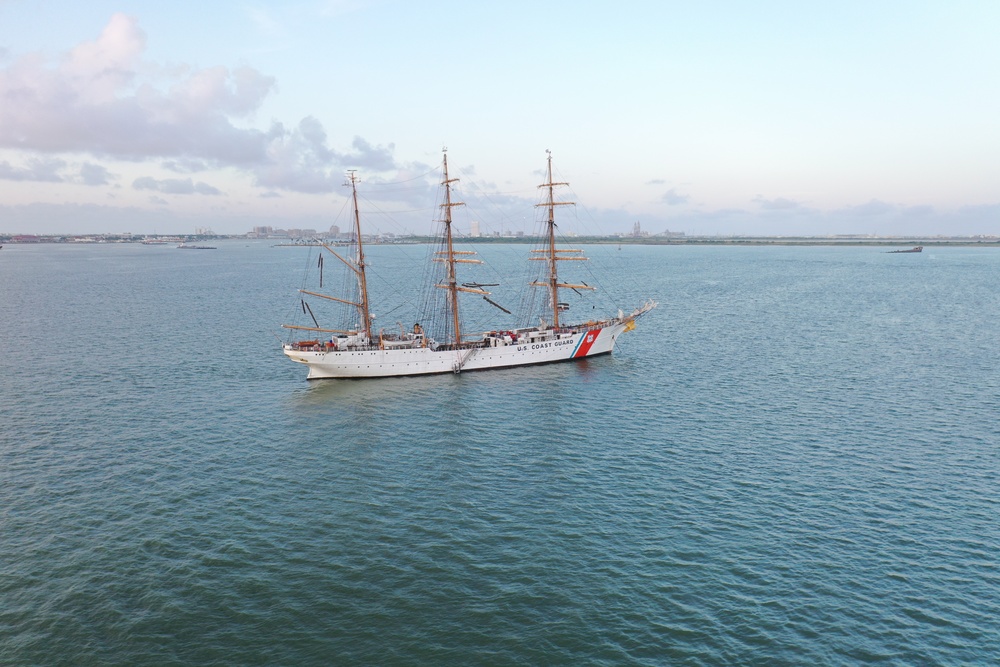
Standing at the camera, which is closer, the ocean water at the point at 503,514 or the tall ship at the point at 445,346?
the ocean water at the point at 503,514

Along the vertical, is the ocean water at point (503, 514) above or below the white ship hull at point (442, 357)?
below

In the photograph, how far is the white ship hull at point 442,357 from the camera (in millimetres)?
67312

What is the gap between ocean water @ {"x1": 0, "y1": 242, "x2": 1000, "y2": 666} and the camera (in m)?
25.9

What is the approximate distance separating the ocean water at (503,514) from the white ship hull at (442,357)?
94.8 inches

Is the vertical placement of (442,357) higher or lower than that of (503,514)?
higher

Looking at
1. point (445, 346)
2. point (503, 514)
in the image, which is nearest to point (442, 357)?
point (445, 346)

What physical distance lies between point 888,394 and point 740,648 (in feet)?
147

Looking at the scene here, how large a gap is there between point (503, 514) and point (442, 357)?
35065 millimetres

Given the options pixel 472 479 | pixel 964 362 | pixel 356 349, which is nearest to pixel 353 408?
pixel 356 349

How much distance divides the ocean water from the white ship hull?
7.90ft

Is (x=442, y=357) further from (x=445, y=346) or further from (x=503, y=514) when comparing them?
(x=503, y=514)

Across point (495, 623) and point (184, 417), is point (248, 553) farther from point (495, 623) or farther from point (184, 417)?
point (184, 417)

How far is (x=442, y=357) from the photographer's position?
2749 inches

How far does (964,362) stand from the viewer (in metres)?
71.4
